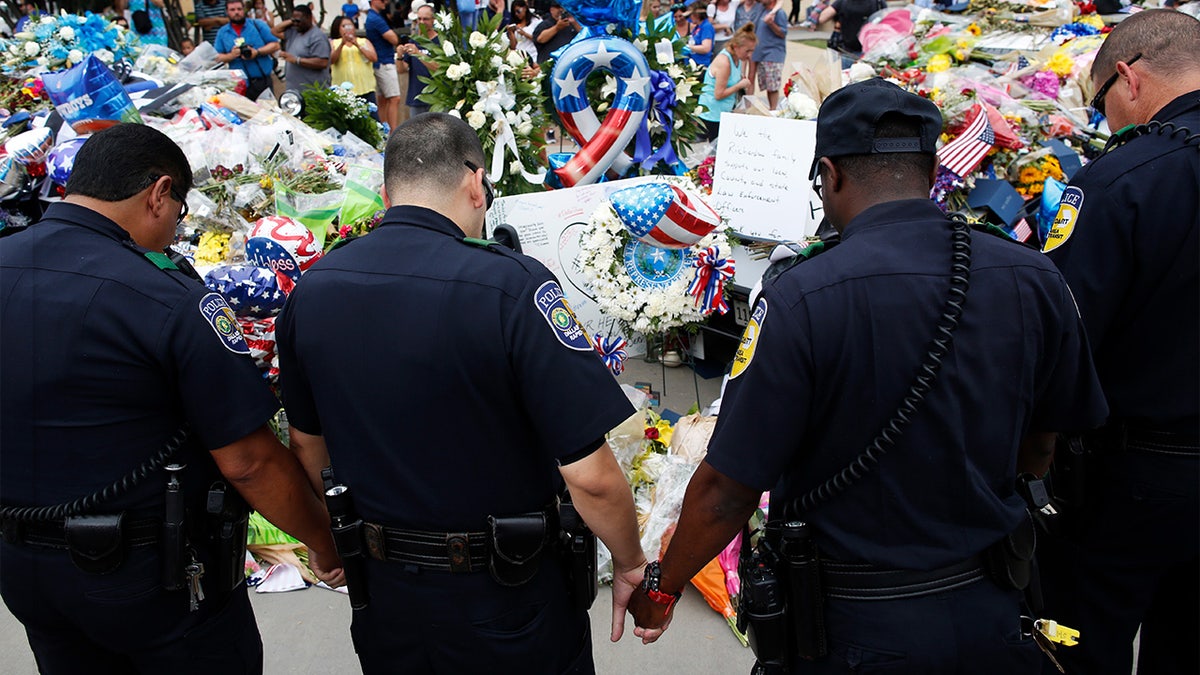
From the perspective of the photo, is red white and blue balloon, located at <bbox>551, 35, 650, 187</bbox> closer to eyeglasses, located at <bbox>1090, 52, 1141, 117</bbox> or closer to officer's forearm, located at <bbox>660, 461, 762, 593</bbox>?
eyeglasses, located at <bbox>1090, 52, 1141, 117</bbox>

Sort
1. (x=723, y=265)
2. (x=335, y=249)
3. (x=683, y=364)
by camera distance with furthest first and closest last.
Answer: (x=683, y=364) → (x=723, y=265) → (x=335, y=249)

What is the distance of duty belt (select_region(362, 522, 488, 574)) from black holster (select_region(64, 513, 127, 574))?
0.64m

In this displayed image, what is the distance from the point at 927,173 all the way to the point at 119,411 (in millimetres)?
2015

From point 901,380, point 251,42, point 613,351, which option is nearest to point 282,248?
point 613,351

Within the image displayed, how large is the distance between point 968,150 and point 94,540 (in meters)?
4.88

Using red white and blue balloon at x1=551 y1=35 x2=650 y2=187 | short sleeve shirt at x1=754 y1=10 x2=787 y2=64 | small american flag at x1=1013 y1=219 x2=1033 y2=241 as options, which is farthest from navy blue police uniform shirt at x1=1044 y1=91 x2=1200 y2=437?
short sleeve shirt at x1=754 y1=10 x2=787 y2=64

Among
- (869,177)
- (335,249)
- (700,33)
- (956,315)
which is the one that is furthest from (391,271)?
(700,33)

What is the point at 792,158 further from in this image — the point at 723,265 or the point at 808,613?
the point at 808,613

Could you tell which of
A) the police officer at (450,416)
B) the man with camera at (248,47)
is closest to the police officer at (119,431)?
the police officer at (450,416)

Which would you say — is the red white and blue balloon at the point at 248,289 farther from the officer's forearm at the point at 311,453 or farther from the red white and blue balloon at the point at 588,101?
the red white and blue balloon at the point at 588,101

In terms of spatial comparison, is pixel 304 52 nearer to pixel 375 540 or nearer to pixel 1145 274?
pixel 375 540

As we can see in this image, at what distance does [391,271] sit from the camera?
6.40 ft

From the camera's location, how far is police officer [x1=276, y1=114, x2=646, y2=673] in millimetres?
1915

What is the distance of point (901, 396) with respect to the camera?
1.72 meters
